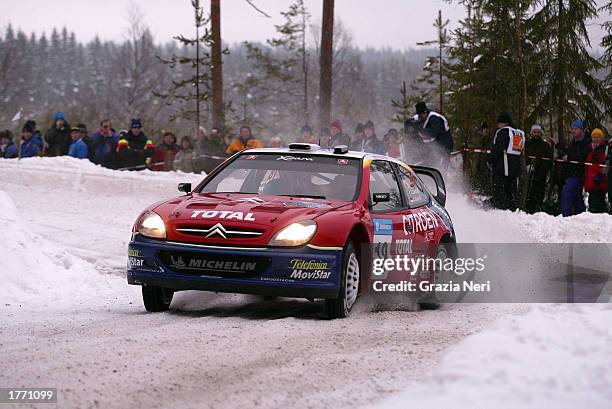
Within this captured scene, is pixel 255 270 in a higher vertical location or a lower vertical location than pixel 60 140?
lower

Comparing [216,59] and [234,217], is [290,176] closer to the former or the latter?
[234,217]

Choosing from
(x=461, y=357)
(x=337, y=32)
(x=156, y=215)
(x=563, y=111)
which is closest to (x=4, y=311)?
(x=156, y=215)

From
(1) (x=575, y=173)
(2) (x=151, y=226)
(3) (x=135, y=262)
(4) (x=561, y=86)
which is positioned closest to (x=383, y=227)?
(2) (x=151, y=226)

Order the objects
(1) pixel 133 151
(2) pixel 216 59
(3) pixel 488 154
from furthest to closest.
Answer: (2) pixel 216 59 → (1) pixel 133 151 → (3) pixel 488 154

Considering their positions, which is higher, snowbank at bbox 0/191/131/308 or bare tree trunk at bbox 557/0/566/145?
bare tree trunk at bbox 557/0/566/145

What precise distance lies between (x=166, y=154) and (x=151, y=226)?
53.4ft

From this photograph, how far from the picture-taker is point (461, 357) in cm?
559

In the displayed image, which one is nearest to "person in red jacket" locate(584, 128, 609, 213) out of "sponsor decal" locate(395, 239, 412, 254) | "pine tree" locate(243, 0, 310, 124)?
"sponsor decal" locate(395, 239, 412, 254)

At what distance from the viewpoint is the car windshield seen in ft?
29.4

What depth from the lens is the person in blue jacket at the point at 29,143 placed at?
25000 millimetres

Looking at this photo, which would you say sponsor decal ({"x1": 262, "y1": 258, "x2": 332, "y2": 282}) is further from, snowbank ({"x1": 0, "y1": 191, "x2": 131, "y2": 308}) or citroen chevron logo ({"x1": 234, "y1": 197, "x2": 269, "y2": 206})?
snowbank ({"x1": 0, "y1": 191, "x2": 131, "y2": 308})

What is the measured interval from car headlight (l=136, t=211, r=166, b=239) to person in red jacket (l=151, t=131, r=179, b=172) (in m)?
15.9

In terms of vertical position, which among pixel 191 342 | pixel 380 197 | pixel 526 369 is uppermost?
pixel 380 197

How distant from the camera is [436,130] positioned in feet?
59.5
